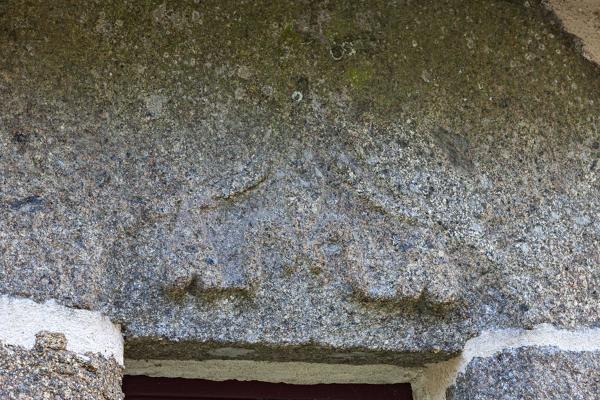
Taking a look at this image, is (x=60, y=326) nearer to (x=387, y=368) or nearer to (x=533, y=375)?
(x=387, y=368)

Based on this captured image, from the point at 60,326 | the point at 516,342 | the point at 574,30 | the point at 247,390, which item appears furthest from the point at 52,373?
the point at 574,30

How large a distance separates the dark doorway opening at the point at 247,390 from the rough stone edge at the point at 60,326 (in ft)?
0.75

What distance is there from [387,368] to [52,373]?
0.50 metres

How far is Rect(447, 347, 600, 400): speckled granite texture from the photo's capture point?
133 cm

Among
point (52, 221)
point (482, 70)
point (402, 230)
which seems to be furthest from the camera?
point (482, 70)

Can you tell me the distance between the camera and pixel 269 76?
1.43 m

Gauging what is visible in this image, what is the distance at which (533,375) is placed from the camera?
1.33 meters

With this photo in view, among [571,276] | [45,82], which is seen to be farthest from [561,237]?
[45,82]

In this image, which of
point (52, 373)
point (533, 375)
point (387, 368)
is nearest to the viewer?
point (52, 373)

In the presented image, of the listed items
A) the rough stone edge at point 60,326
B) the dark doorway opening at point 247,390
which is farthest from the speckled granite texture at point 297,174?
the dark doorway opening at point 247,390

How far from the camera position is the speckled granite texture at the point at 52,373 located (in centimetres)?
116

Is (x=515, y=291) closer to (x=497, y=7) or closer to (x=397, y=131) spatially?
(x=397, y=131)

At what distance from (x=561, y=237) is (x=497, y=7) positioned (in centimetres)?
37

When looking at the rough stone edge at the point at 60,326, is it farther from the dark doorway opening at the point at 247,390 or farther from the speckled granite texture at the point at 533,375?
the speckled granite texture at the point at 533,375
